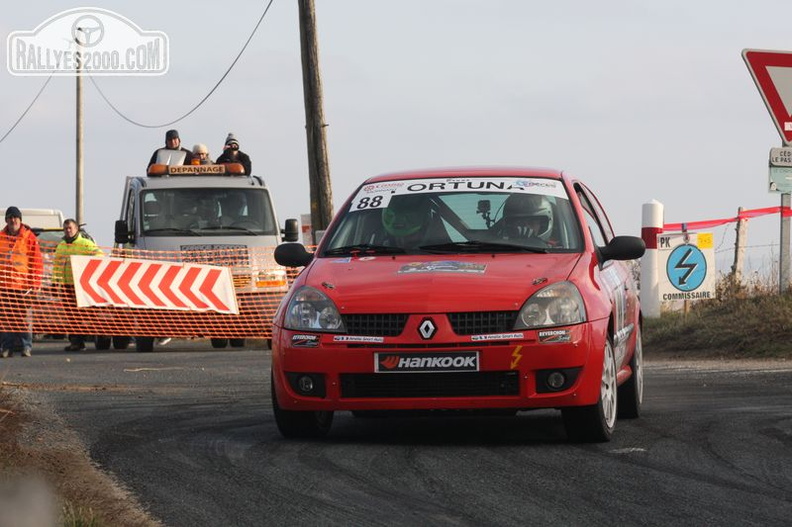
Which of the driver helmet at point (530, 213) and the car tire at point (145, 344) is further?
the car tire at point (145, 344)

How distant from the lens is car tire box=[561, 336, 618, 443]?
8.91 metres

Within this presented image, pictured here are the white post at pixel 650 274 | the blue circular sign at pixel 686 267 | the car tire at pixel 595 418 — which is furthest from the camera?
the blue circular sign at pixel 686 267

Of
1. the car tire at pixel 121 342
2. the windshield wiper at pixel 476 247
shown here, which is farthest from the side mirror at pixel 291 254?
the car tire at pixel 121 342

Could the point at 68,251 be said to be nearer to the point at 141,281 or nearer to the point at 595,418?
the point at 141,281

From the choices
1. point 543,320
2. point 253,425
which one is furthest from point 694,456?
point 253,425

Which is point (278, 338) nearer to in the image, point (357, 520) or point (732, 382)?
point (357, 520)

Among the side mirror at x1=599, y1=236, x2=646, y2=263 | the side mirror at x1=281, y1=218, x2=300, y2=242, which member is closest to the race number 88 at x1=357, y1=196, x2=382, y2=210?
the side mirror at x1=599, y1=236, x2=646, y2=263

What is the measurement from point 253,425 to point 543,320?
2297 mm

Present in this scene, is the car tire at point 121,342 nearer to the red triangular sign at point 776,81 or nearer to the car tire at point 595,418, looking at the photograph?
the red triangular sign at point 776,81

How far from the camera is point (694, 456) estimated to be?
331 inches

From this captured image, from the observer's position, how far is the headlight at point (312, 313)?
8961mm

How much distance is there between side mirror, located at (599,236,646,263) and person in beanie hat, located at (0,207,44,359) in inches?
541

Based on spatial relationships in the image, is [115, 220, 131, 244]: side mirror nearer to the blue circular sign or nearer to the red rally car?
the blue circular sign

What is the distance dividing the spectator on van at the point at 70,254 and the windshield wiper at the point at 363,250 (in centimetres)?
1305
